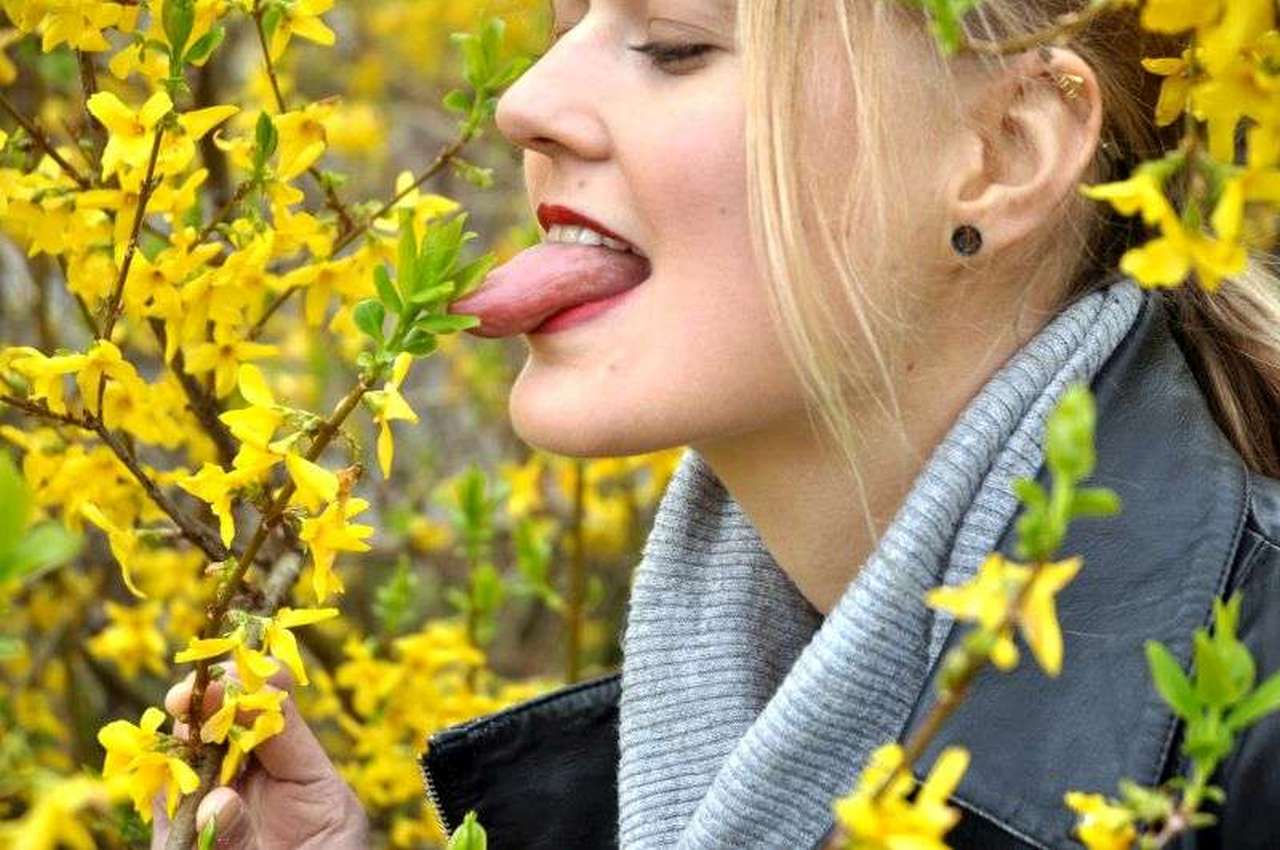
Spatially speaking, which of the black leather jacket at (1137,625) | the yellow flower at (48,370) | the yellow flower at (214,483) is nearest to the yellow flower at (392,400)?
the yellow flower at (214,483)

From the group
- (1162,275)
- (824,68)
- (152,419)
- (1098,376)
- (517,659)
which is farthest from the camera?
(517,659)

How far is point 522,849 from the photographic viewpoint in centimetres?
198

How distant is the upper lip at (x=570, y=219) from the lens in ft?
5.06

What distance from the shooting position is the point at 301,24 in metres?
1.63

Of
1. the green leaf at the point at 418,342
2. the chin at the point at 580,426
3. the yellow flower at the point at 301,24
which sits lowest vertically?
the green leaf at the point at 418,342

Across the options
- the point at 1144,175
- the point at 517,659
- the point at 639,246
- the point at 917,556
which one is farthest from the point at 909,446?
the point at 517,659

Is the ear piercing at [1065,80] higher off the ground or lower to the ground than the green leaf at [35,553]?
higher

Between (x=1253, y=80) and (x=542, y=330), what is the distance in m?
0.68

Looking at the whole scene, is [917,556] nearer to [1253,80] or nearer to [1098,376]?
[1098,376]

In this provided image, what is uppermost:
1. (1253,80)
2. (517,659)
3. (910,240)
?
(517,659)

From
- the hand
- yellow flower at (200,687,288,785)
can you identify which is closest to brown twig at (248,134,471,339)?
the hand

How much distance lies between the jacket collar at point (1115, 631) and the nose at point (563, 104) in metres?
0.47

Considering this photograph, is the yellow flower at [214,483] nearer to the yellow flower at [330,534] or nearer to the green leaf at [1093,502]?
the yellow flower at [330,534]

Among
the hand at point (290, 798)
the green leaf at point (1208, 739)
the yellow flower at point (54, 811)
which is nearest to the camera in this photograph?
the yellow flower at point (54, 811)
